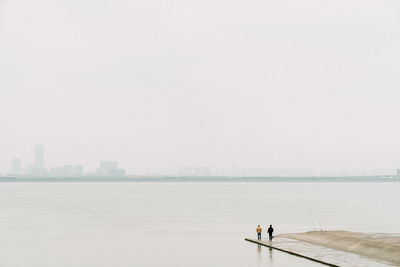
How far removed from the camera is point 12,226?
68812mm

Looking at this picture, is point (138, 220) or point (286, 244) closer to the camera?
point (286, 244)

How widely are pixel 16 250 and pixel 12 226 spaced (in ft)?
75.8

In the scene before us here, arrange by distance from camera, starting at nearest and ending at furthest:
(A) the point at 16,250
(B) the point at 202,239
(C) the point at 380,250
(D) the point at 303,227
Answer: (C) the point at 380,250 < (A) the point at 16,250 < (B) the point at 202,239 < (D) the point at 303,227

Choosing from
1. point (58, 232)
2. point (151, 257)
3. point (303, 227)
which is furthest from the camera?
point (303, 227)

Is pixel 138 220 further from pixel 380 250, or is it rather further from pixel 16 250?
pixel 380 250

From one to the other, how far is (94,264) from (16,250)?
11.6 m

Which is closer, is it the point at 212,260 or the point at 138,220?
the point at 212,260

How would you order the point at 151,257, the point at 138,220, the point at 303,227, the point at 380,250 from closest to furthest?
1. the point at 380,250
2. the point at 151,257
3. the point at 303,227
4. the point at 138,220

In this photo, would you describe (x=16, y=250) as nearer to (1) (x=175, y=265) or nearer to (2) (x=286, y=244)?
(1) (x=175, y=265)

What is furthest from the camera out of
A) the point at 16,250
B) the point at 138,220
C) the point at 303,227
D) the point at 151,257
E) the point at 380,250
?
the point at 138,220

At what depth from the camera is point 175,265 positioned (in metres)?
38.4

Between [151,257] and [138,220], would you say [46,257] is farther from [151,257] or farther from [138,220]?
[138,220]

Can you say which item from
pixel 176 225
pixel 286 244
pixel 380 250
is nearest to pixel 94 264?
pixel 286 244

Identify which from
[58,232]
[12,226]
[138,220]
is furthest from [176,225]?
[12,226]
